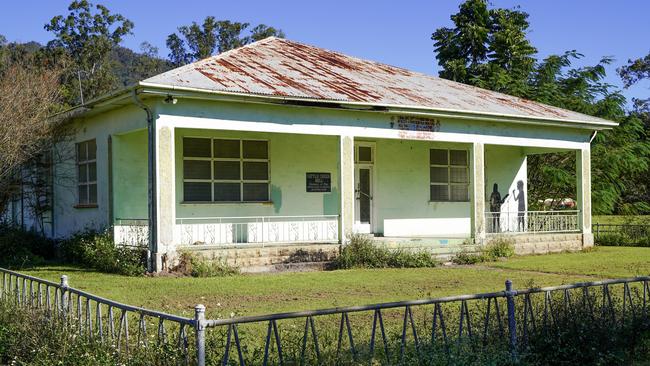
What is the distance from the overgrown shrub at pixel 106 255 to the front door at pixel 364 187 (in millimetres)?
6768

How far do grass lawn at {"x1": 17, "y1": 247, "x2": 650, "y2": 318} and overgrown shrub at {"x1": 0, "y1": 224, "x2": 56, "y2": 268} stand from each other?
1386 millimetres

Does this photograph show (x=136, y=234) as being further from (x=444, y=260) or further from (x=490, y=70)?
(x=490, y=70)

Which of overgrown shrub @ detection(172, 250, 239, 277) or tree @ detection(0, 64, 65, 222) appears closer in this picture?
overgrown shrub @ detection(172, 250, 239, 277)

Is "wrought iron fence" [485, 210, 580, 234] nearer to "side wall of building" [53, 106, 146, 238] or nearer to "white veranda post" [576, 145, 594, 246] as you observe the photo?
"white veranda post" [576, 145, 594, 246]

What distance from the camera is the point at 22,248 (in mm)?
16875

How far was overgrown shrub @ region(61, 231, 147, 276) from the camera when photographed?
46.3 ft

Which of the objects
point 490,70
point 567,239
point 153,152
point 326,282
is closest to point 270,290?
point 326,282

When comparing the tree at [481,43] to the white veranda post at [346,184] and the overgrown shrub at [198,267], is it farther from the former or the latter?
the overgrown shrub at [198,267]

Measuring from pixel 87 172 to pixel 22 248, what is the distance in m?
2.29

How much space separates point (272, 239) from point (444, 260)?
162 inches

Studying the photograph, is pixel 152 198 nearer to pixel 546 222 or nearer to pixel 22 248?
pixel 22 248

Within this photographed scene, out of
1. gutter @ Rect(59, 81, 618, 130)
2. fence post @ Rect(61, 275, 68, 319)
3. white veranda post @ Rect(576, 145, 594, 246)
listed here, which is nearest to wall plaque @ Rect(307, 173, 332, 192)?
gutter @ Rect(59, 81, 618, 130)

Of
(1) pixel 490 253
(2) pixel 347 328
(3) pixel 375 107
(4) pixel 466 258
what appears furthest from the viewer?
(1) pixel 490 253

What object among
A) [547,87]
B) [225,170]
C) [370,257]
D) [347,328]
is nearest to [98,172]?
[225,170]
